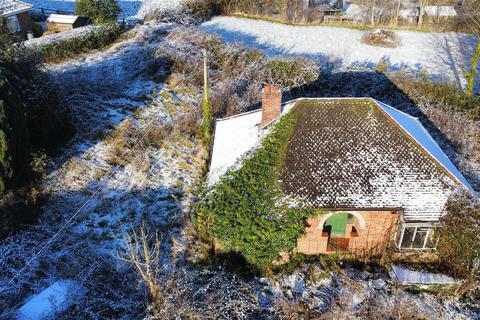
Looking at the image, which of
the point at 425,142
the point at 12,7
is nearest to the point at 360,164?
the point at 425,142

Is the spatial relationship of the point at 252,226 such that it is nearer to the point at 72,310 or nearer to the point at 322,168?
the point at 322,168

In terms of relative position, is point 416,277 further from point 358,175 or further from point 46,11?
point 46,11

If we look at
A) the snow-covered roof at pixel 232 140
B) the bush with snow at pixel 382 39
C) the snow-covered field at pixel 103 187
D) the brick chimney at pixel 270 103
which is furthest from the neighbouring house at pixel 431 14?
the brick chimney at pixel 270 103

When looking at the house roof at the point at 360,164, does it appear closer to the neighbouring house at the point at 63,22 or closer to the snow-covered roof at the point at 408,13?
the neighbouring house at the point at 63,22

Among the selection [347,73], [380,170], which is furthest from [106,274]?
[347,73]

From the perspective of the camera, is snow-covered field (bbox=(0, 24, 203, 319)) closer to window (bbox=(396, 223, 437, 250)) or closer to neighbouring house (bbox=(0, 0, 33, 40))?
neighbouring house (bbox=(0, 0, 33, 40))

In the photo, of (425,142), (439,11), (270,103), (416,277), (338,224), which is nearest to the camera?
(416,277)
